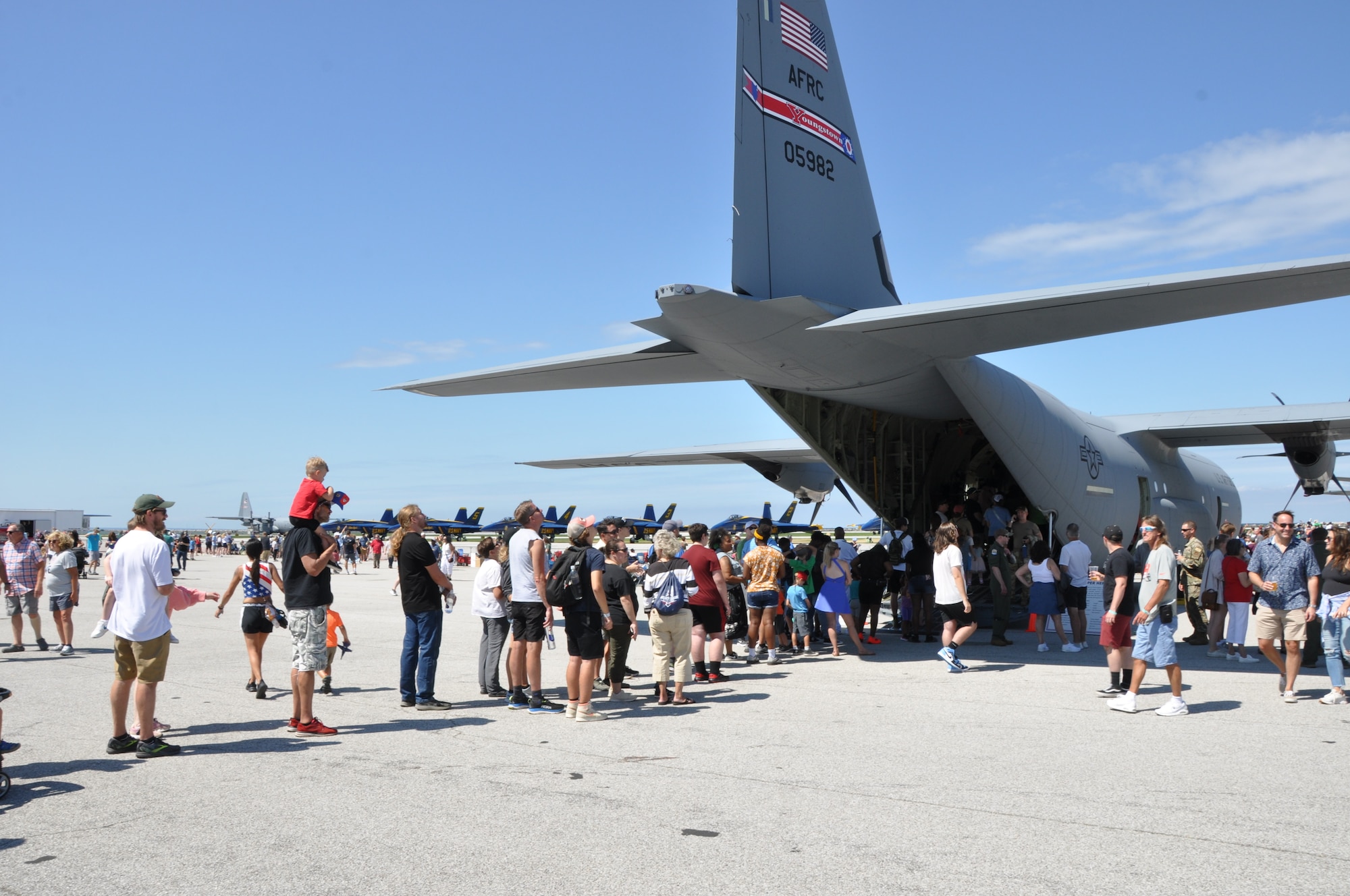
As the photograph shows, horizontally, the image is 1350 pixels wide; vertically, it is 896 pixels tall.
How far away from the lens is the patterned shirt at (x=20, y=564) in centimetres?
1037

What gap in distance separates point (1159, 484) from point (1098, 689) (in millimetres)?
10071

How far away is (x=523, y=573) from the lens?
7215 millimetres

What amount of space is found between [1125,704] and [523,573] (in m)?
4.88

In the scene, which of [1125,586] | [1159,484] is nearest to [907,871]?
[1125,586]

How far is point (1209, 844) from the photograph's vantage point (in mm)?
3879

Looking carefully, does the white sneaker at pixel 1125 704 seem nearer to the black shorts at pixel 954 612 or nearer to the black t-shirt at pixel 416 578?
the black shorts at pixel 954 612

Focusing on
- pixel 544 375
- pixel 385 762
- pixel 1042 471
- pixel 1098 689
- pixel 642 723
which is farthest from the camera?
pixel 1042 471

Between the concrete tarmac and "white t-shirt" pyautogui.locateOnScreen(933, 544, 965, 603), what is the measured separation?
3.15 ft

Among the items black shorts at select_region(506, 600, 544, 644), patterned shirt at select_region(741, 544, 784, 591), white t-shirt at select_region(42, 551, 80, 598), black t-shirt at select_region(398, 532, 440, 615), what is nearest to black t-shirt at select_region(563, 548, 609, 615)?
black shorts at select_region(506, 600, 544, 644)

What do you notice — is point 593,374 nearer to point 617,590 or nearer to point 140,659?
point 617,590

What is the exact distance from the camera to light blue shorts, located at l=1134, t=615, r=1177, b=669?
22.5 ft

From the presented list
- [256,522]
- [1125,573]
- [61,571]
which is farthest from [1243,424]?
[256,522]

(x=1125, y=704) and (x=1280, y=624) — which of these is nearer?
(x=1125, y=704)

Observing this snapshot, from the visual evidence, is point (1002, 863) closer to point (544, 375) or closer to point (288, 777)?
point (288, 777)
